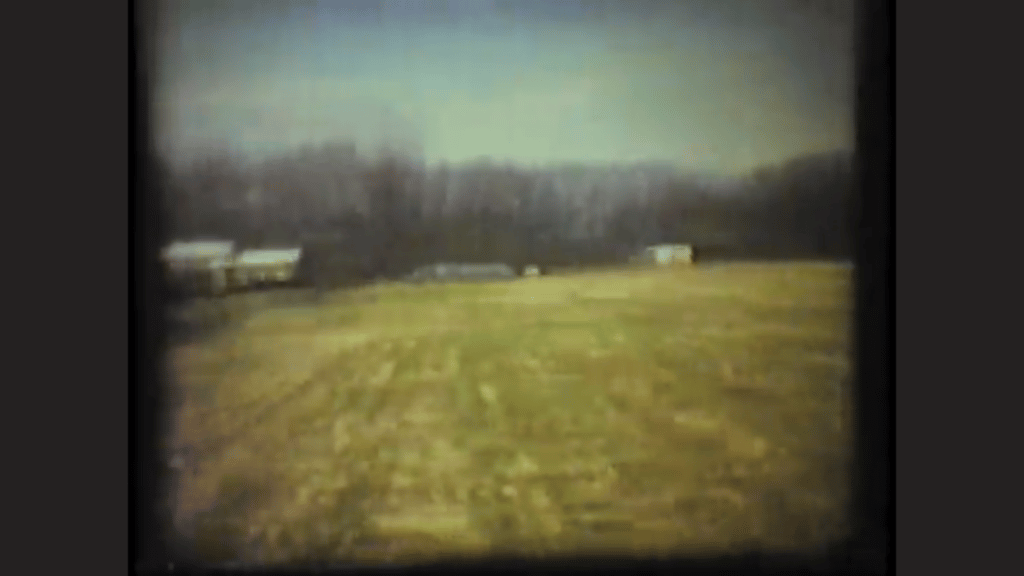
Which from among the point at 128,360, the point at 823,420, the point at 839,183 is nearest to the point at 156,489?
the point at 128,360

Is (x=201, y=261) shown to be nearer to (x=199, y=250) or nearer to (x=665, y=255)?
(x=199, y=250)

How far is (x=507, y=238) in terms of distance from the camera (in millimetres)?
2129

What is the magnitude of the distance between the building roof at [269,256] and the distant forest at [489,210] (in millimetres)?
17

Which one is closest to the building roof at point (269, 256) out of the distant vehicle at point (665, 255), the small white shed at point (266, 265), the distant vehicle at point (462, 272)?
the small white shed at point (266, 265)

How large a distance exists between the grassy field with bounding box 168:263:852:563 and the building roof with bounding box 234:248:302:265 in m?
0.07

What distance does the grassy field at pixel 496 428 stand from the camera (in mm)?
2090

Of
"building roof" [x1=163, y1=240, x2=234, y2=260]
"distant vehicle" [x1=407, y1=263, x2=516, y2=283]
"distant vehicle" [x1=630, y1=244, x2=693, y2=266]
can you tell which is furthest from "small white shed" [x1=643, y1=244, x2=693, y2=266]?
"building roof" [x1=163, y1=240, x2=234, y2=260]

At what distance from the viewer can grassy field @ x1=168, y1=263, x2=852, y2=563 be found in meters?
2.09

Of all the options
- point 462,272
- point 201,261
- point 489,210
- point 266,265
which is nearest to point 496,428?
point 462,272

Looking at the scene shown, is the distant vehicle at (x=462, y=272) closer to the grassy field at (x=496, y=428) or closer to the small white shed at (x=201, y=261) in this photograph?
the grassy field at (x=496, y=428)

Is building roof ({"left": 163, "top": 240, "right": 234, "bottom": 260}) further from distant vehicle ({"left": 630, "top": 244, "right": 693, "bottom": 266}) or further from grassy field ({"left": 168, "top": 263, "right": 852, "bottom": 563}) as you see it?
distant vehicle ({"left": 630, "top": 244, "right": 693, "bottom": 266})

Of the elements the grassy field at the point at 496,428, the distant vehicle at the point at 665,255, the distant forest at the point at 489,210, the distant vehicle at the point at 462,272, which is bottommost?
the grassy field at the point at 496,428

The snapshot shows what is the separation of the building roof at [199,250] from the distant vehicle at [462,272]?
353 mm

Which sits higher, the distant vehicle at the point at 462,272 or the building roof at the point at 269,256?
the building roof at the point at 269,256
